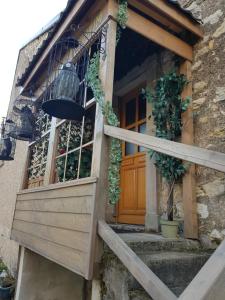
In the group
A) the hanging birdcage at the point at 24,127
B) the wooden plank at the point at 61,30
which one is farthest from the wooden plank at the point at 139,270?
the hanging birdcage at the point at 24,127

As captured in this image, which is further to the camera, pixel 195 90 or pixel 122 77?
pixel 122 77

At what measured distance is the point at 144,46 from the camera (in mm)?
3453

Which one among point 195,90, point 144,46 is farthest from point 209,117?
point 144,46

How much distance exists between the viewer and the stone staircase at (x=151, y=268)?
1.64 m

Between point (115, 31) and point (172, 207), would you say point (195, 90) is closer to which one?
point (115, 31)

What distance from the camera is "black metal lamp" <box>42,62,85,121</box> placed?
8.04ft

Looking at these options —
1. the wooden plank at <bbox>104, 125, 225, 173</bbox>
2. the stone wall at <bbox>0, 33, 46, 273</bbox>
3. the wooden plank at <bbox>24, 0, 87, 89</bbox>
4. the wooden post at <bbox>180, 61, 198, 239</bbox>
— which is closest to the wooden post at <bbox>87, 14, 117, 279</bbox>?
the wooden plank at <bbox>104, 125, 225, 173</bbox>

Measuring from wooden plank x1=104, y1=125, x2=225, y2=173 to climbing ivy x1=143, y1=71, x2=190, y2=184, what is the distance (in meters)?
1.08

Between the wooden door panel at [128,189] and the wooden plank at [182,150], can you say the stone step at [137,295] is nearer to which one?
the wooden plank at [182,150]

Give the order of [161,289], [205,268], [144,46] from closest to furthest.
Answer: [205,268] → [161,289] → [144,46]

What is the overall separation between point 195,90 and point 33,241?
103 inches

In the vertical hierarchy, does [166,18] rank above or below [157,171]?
above

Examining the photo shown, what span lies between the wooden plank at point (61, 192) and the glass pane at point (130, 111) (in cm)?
186

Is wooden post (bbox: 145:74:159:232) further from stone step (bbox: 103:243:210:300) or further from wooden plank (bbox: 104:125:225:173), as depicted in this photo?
wooden plank (bbox: 104:125:225:173)
